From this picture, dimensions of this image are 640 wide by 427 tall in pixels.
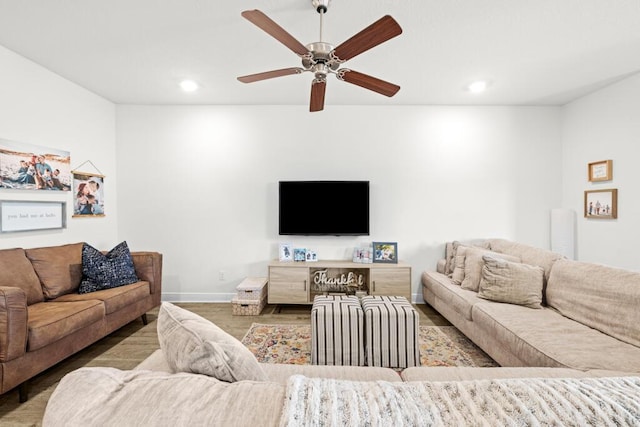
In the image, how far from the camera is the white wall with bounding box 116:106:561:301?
404cm

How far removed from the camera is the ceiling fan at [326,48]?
1663 millimetres

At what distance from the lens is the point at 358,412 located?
2.30ft

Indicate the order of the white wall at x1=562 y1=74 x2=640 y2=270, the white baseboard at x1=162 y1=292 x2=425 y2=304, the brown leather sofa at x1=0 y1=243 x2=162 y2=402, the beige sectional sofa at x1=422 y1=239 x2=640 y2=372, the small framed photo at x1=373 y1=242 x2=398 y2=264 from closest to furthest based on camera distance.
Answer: the beige sectional sofa at x1=422 y1=239 x2=640 y2=372 < the brown leather sofa at x1=0 y1=243 x2=162 y2=402 < the white wall at x1=562 y1=74 x2=640 y2=270 < the small framed photo at x1=373 y1=242 x2=398 y2=264 < the white baseboard at x1=162 y1=292 x2=425 y2=304

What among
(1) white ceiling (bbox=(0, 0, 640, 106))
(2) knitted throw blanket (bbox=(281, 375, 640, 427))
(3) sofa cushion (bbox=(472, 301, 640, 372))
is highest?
(1) white ceiling (bbox=(0, 0, 640, 106))

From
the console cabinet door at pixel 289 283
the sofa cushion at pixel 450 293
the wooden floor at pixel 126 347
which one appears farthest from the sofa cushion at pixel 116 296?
the sofa cushion at pixel 450 293

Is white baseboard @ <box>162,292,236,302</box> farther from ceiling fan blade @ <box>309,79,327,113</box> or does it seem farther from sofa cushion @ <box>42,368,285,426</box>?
sofa cushion @ <box>42,368,285,426</box>

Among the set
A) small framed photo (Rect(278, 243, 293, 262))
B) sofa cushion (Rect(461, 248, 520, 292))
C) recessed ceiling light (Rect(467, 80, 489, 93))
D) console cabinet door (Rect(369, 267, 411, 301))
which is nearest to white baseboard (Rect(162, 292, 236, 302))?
small framed photo (Rect(278, 243, 293, 262))

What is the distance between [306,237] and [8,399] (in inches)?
115

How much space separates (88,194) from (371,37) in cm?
359

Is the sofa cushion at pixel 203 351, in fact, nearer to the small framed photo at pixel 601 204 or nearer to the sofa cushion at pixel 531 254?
the sofa cushion at pixel 531 254

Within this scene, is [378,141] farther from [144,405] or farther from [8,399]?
[8,399]

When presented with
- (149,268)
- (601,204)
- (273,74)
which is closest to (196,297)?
(149,268)

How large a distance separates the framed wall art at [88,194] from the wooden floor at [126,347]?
139cm

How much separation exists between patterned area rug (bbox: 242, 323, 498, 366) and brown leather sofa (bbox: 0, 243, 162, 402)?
3.87 feet
